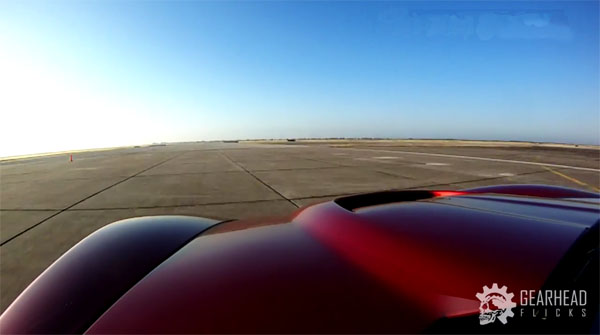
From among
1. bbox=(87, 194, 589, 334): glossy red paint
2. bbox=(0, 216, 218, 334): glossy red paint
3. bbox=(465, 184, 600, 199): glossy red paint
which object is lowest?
bbox=(0, 216, 218, 334): glossy red paint

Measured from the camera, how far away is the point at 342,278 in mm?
1153

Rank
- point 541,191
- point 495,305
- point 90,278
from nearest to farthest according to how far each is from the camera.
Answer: point 495,305 → point 90,278 → point 541,191

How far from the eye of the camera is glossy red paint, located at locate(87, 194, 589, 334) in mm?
942

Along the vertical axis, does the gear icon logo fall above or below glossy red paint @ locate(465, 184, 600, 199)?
below

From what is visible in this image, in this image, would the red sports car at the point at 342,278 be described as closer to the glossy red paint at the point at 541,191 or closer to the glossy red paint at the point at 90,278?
the glossy red paint at the point at 90,278

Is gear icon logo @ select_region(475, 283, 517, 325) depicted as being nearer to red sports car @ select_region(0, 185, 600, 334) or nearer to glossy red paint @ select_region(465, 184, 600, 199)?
red sports car @ select_region(0, 185, 600, 334)

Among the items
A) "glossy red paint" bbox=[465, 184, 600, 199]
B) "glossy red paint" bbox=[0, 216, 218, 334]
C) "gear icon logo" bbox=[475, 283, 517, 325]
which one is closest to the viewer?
"gear icon logo" bbox=[475, 283, 517, 325]

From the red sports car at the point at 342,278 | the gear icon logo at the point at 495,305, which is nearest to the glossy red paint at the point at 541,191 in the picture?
the red sports car at the point at 342,278

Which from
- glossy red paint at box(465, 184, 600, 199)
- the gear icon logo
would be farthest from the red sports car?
glossy red paint at box(465, 184, 600, 199)

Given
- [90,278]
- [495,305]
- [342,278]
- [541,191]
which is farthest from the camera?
[541,191]

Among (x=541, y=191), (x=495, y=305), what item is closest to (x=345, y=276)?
(x=495, y=305)

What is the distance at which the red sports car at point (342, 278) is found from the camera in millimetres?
914

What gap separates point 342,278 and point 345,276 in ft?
0.07

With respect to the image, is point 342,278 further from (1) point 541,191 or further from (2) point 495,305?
(1) point 541,191
